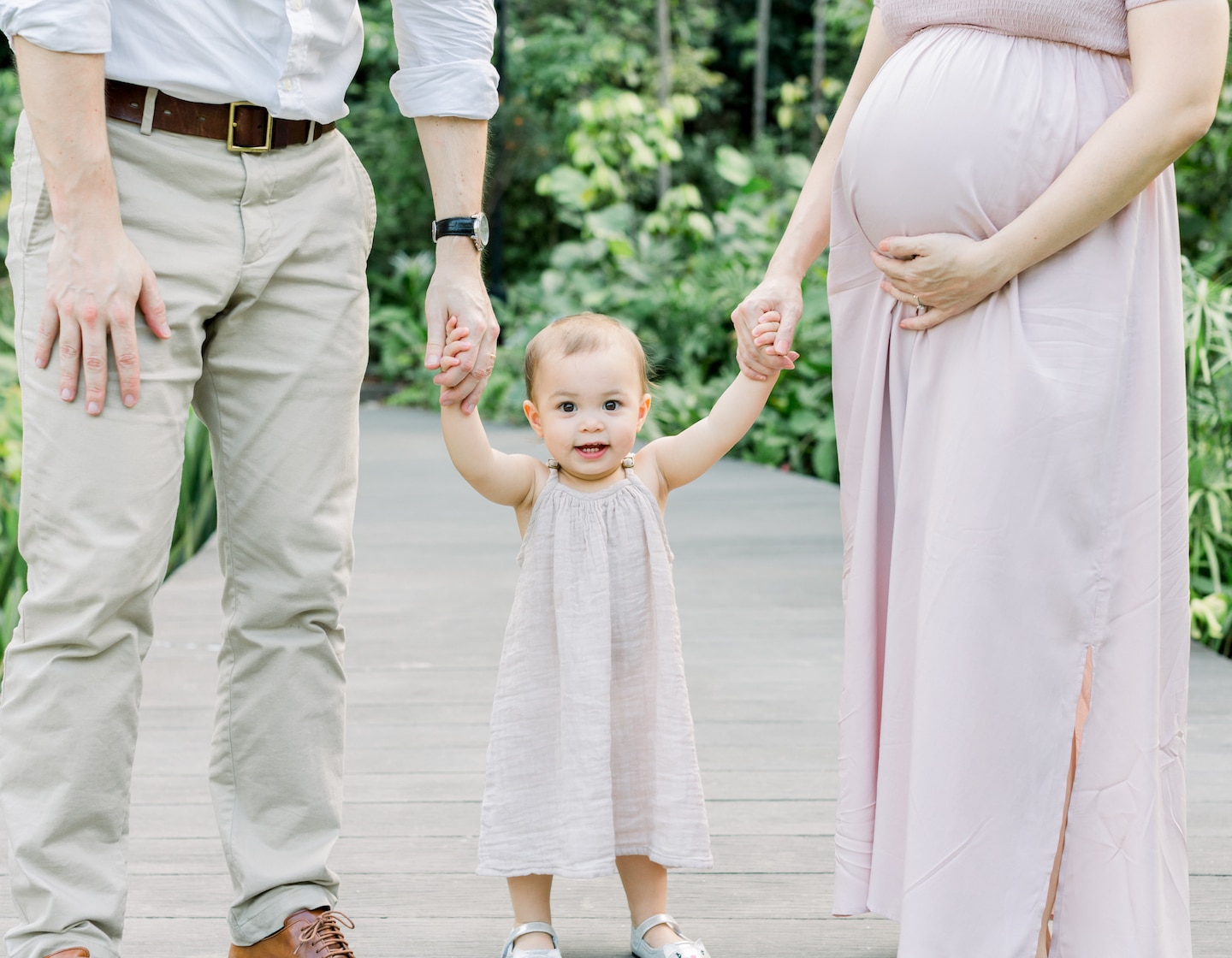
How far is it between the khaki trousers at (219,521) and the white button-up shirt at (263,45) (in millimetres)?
75

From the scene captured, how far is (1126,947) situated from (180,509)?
12.5ft

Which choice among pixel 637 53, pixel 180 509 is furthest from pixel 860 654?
pixel 637 53

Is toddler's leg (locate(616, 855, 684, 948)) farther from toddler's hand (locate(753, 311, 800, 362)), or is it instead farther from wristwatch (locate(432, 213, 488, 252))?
wristwatch (locate(432, 213, 488, 252))

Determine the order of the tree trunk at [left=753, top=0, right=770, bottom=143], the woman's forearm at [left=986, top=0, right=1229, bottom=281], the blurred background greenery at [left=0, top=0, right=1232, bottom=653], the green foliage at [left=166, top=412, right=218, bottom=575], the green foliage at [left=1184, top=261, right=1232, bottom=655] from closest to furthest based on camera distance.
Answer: the woman's forearm at [left=986, top=0, right=1229, bottom=281]
the green foliage at [left=1184, top=261, right=1232, bottom=655]
the blurred background greenery at [left=0, top=0, right=1232, bottom=653]
the green foliage at [left=166, top=412, right=218, bottom=575]
the tree trunk at [left=753, top=0, right=770, bottom=143]

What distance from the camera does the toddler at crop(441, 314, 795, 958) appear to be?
1.91 m

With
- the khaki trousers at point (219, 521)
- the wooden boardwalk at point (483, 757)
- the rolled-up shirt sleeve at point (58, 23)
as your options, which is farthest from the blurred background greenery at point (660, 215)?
the rolled-up shirt sleeve at point (58, 23)

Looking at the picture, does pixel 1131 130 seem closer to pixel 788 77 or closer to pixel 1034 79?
pixel 1034 79

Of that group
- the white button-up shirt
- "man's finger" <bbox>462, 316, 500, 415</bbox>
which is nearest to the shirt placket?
the white button-up shirt

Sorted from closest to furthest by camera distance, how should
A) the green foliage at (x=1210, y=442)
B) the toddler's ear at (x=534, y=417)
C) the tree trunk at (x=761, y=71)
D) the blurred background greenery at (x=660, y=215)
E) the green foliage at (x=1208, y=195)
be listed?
the toddler's ear at (x=534, y=417) → the green foliage at (x=1210, y=442) → the blurred background greenery at (x=660, y=215) → the green foliage at (x=1208, y=195) → the tree trunk at (x=761, y=71)

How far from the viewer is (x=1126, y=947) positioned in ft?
5.33

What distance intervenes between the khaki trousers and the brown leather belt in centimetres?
1

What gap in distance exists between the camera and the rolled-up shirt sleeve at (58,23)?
157 cm

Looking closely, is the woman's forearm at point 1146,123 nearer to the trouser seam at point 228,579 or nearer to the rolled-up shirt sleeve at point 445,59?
the rolled-up shirt sleeve at point 445,59

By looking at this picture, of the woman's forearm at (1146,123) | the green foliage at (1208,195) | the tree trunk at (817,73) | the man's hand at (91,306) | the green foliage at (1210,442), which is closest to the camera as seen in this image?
the woman's forearm at (1146,123)
